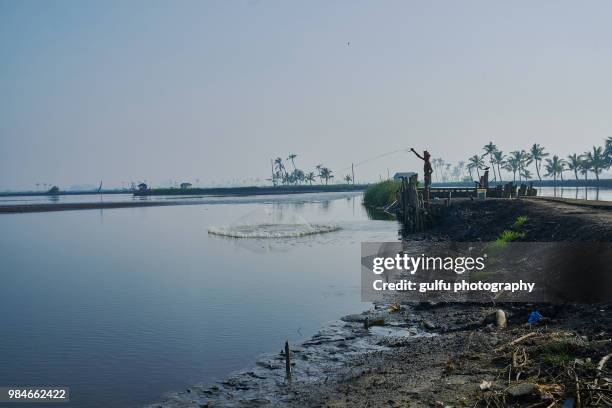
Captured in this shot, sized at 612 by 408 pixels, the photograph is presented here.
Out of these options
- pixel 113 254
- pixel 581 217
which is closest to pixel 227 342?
pixel 581 217

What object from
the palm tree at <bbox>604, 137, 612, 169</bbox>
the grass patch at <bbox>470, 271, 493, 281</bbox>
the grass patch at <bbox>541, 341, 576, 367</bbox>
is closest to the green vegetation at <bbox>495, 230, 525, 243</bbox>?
the grass patch at <bbox>470, 271, 493, 281</bbox>

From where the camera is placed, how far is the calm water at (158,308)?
44.4 ft

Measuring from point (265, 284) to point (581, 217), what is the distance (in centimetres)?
1424

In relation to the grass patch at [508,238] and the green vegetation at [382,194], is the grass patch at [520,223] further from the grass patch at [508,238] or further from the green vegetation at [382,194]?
the green vegetation at [382,194]

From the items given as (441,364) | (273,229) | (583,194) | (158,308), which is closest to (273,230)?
(273,229)

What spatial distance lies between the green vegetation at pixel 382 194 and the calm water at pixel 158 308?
36577 mm

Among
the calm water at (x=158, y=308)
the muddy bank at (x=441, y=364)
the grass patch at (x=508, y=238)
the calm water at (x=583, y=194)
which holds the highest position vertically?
the calm water at (x=583, y=194)

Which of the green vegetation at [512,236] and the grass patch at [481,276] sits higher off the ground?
the green vegetation at [512,236]

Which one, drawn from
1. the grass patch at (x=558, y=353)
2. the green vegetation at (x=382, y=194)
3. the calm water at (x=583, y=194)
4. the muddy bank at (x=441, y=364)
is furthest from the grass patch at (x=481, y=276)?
the calm water at (x=583, y=194)

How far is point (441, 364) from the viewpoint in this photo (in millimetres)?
10719

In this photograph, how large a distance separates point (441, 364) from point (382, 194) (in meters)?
73.7

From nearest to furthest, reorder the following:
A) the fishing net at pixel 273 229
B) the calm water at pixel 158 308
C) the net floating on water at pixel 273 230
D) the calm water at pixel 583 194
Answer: the calm water at pixel 158 308, the net floating on water at pixel 273 230, the fishing net at pixel 273 229, the calm water at pixel 583 194

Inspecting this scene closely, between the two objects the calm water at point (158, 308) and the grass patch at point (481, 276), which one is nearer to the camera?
the calm water at point (158, 308)

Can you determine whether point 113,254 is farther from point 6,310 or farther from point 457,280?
point 457,280
